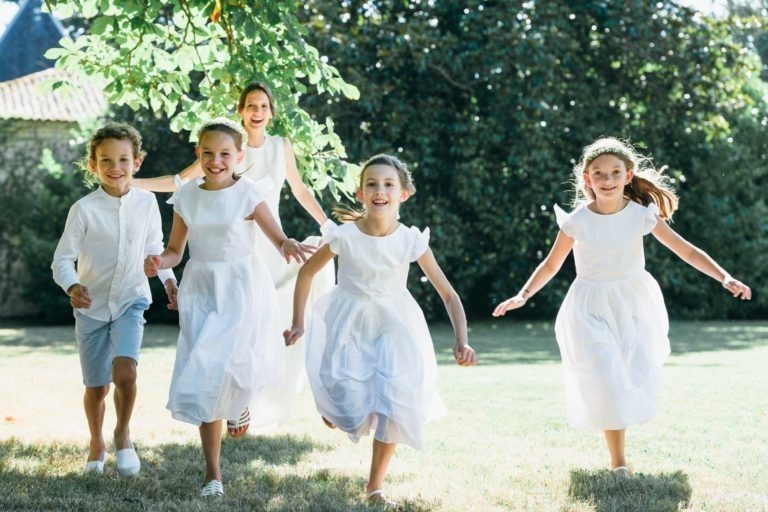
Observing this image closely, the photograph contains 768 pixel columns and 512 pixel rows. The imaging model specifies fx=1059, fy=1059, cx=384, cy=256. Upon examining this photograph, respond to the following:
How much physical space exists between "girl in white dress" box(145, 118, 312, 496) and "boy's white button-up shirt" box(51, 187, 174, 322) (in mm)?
360

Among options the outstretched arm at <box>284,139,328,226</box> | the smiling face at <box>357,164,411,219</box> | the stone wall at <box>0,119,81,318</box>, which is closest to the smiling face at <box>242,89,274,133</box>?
the outstretched arm at <box>284,139,328,226</box>

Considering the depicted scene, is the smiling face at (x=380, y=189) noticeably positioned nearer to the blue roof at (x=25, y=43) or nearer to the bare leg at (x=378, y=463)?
the bare leg at (x=378, y=463)

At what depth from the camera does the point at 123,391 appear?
17.7 feet

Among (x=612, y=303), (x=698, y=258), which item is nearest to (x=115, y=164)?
(x=612, y=303)

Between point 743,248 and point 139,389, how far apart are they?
42.5 feet

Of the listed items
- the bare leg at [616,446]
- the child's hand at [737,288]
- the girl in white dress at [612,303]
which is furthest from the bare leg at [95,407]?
the child's hand at [737,288]

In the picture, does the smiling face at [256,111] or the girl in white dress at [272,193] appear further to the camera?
the smiling face at [256,111]

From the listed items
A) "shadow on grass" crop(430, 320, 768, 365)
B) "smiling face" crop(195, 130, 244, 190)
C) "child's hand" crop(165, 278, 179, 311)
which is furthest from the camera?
"shadow on grass" crop(430, 320, 768, 365)

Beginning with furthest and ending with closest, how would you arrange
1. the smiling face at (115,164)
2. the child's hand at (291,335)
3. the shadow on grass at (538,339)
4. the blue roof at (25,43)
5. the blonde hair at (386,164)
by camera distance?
1. the blue roof at (25,43)
2. the shadow on grass at (538,339)
3. the smiling face at (115,164)
4. the blonde hair at (386,164)
5. the child's hand at (291,335)

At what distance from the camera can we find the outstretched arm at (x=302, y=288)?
5.05 metres

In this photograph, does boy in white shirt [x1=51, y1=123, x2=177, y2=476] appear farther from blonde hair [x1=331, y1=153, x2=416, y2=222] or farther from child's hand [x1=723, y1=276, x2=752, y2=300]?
child's hand [x1=723, y1=276, x2=752, y2=300]

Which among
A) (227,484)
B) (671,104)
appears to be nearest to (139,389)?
(227,484)

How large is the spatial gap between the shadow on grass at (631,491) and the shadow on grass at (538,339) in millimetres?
6721

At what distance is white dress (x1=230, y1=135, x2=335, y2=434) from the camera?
20.6ft
